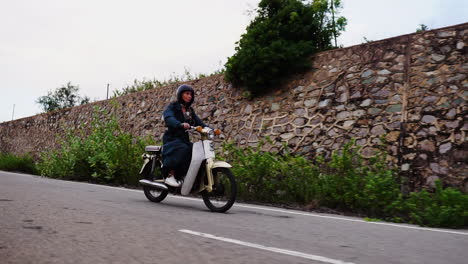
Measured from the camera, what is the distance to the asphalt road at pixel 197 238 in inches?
138

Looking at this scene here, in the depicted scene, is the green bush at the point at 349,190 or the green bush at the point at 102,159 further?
the green bush at the point at 102,159

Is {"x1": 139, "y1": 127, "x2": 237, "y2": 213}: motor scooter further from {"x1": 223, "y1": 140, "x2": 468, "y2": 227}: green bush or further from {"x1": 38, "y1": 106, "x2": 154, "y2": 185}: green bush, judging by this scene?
{"x1": 38, "y1": 106, "x2": 154, "y2": 185}: green bush

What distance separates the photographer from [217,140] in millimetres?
13602

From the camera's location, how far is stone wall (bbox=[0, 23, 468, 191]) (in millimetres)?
8477

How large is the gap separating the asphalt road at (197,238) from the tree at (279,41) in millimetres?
5822

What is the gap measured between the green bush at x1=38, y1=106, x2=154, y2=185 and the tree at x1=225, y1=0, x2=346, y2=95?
3.70 m

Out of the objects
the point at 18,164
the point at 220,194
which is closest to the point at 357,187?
the point at 220,194

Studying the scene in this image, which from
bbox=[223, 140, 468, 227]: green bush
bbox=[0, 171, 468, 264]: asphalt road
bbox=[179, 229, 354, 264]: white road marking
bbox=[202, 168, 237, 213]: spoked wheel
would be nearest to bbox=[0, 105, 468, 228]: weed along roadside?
bbox=[223, 140, 468, 227]: green bush

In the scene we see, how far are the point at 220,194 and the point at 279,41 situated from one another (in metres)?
5.56

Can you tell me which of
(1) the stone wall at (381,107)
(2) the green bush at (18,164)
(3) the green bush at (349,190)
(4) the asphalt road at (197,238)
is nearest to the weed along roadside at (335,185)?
(3) the green bush at (349,190)

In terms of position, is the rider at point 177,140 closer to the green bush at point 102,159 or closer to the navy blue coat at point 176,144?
the navy blue coat at point 176,144

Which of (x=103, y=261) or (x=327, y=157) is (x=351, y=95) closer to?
(x=327, y=157)

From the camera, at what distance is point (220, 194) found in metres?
6.92

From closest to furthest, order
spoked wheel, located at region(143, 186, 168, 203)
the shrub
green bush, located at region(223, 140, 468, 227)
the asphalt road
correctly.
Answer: the asphalt road → the shrub → green bush, located at region(223, 140, 468, 227) → spoked wheel, located at region(143, 186, 168, 203)
